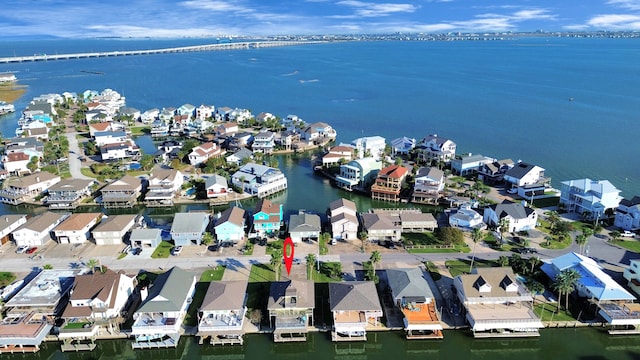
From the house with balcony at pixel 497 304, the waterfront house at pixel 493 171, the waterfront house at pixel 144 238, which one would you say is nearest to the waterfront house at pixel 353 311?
the house with balcony at pixel 497 304

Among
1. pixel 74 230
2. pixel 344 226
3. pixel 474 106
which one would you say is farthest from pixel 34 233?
pixel 474 106

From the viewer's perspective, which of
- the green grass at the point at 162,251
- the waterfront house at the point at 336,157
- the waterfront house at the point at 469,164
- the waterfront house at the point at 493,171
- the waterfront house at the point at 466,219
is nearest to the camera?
the green grass at the point at 162,251

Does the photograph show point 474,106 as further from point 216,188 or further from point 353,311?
point 353,311

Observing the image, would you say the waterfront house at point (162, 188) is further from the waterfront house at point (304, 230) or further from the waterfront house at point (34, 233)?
the waterfront house at point (304, 230)

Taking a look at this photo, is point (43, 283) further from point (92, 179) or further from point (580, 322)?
point (580, 322)

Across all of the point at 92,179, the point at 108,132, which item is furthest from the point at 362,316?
the point at 108,132

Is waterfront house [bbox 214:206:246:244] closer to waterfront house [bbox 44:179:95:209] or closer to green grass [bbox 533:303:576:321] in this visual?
waterfront house [bbox 44:179:95:209]

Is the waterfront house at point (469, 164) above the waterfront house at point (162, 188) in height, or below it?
above
